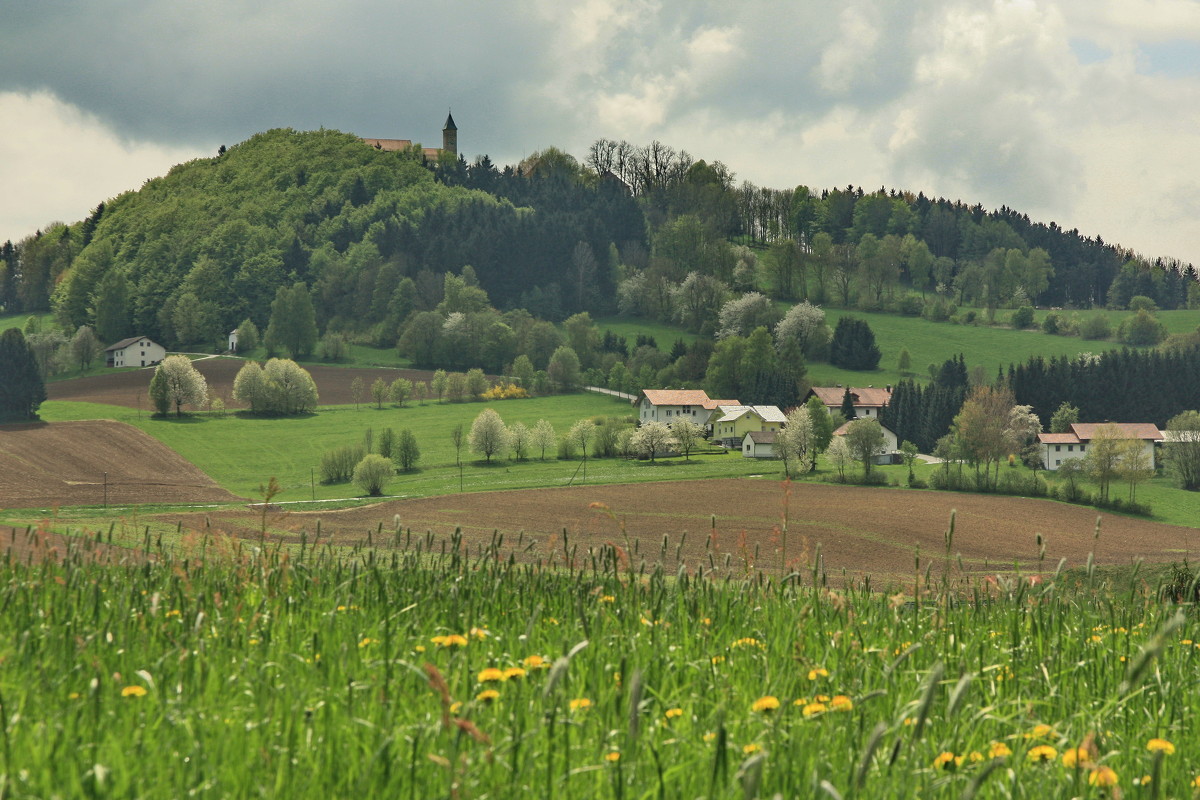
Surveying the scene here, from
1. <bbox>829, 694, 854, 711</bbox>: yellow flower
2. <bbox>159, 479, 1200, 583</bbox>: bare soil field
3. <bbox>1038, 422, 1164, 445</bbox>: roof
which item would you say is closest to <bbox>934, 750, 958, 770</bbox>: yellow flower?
<bbox>829, 694, 854, 711</bbox>: yellow flower

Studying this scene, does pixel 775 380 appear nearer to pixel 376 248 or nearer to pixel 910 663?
pixel 376 248

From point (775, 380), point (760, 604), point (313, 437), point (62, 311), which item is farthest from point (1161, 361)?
point (62, 311)

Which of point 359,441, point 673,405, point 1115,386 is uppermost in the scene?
A: point 1115,386

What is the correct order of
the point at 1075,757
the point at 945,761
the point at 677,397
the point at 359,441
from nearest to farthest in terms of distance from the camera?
the point at 1075,757
the point at 945,761
the point at 359,441
the point at 677,397

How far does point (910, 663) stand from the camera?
6.08 m

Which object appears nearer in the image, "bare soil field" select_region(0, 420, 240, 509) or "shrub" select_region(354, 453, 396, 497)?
"bare soil field" select_region(0, 420, 240, 509)

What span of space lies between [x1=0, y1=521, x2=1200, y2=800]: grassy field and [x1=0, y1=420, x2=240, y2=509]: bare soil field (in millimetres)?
59580

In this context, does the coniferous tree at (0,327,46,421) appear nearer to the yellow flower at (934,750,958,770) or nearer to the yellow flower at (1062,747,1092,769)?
the yellow flower at (934,750,958,770)

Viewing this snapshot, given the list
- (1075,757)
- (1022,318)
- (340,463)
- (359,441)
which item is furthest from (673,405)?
(1075,757)

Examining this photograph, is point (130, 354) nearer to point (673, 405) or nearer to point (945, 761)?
point (673, 405)

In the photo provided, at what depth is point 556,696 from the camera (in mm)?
4254

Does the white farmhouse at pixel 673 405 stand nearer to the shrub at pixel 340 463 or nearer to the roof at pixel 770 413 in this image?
the roof at pixel 770 413

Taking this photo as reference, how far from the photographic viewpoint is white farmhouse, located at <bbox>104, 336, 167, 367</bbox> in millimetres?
152500

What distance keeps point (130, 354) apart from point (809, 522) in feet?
412
